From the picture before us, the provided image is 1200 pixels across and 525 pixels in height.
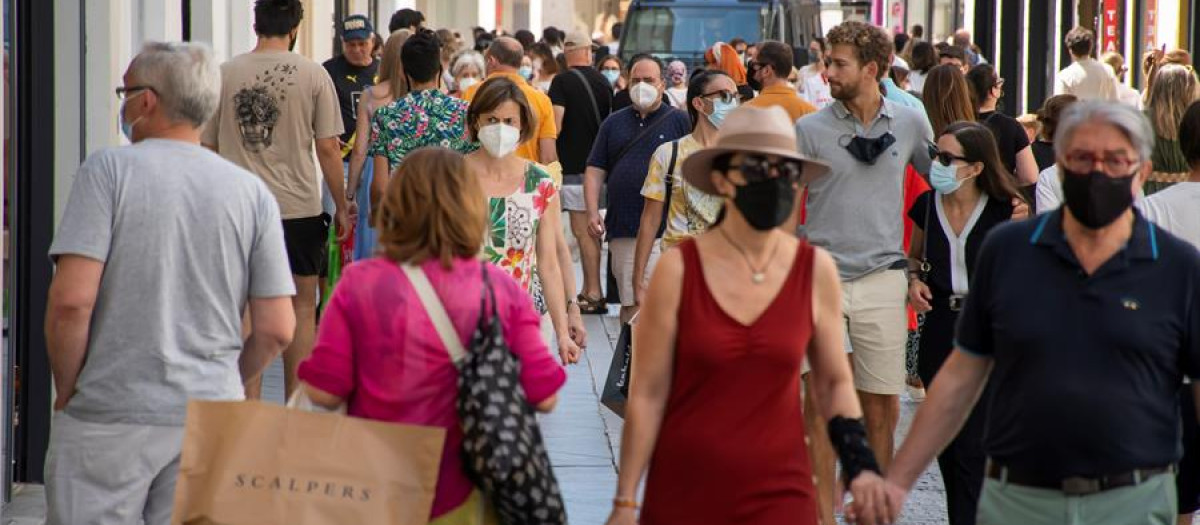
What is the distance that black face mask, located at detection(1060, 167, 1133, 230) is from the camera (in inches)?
165

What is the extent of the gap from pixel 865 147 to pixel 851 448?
2.72 meters

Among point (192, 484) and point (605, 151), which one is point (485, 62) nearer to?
point (605, 151)

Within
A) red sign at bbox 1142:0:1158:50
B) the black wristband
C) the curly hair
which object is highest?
red sign at bbox 1142:0:1158:50

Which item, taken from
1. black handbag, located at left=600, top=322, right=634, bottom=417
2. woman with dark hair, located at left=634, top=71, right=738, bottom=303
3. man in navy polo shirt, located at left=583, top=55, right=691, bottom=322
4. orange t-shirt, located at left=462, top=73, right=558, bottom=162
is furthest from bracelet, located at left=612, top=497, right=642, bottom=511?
orange t-shirt, located at left=462, top=73, right=558, bottom=162

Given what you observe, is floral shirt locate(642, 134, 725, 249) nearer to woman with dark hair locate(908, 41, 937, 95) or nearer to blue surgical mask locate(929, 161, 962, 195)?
blue surgical mask locate(929, 161, 962, 195)

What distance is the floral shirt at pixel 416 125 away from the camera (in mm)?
9203

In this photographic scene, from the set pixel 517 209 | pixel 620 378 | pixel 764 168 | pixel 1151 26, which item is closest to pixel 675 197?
pixel 620 378

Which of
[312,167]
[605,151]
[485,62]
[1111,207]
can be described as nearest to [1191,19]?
[485,62]

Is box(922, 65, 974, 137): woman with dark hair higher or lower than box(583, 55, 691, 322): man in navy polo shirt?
higher

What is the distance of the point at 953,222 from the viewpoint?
278 inches

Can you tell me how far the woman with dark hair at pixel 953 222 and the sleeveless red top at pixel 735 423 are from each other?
2.69 meters

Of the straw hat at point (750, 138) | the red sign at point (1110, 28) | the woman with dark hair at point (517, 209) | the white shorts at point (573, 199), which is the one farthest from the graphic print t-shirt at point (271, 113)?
the red sign at point (1110, 28)

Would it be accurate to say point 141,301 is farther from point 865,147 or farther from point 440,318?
point 865,147

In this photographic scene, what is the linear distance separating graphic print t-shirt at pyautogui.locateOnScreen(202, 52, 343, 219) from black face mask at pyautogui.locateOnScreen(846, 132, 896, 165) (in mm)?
2768
